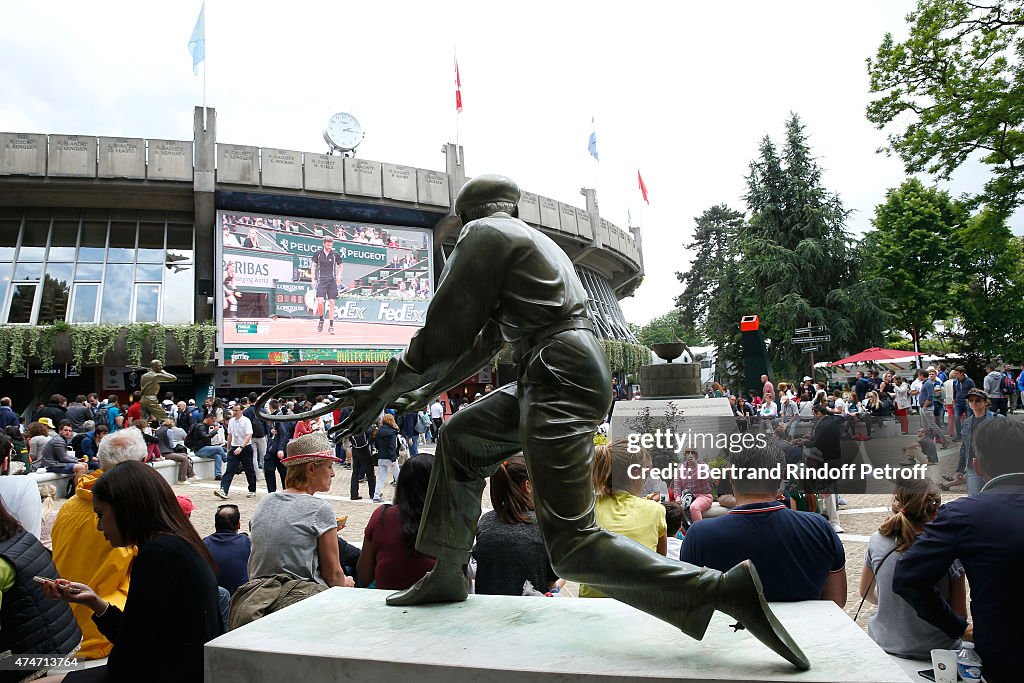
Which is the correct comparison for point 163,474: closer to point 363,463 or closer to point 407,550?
point 363,463

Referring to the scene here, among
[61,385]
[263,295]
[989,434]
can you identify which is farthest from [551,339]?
[61,385]

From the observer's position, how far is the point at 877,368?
2833cm

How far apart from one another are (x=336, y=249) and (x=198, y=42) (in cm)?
953

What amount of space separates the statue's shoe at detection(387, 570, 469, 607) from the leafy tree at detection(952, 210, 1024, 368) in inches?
1172

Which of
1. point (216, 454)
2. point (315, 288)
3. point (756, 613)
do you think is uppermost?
point (315, 288)

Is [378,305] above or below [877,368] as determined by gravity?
above

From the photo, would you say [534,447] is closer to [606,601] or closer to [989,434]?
[606,601]

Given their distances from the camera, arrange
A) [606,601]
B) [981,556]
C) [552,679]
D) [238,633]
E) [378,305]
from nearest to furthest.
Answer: [552,679]
[981,556]
[238,633]
[606,601]
[378,305]

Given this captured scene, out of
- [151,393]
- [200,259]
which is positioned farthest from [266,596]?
[200,259]

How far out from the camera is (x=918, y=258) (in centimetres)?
3341

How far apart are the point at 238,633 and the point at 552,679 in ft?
3.86

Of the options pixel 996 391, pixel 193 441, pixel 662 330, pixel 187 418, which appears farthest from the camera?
pixel 662 330

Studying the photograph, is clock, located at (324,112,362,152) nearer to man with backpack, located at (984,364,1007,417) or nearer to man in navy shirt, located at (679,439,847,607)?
man with backpack, located at (984,364,1007,417)

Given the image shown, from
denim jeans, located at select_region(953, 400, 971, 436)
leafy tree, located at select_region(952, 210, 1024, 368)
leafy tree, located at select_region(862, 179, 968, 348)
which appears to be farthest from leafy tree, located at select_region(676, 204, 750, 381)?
denim jeans, located at select_region(953, 400, 971, 436)
